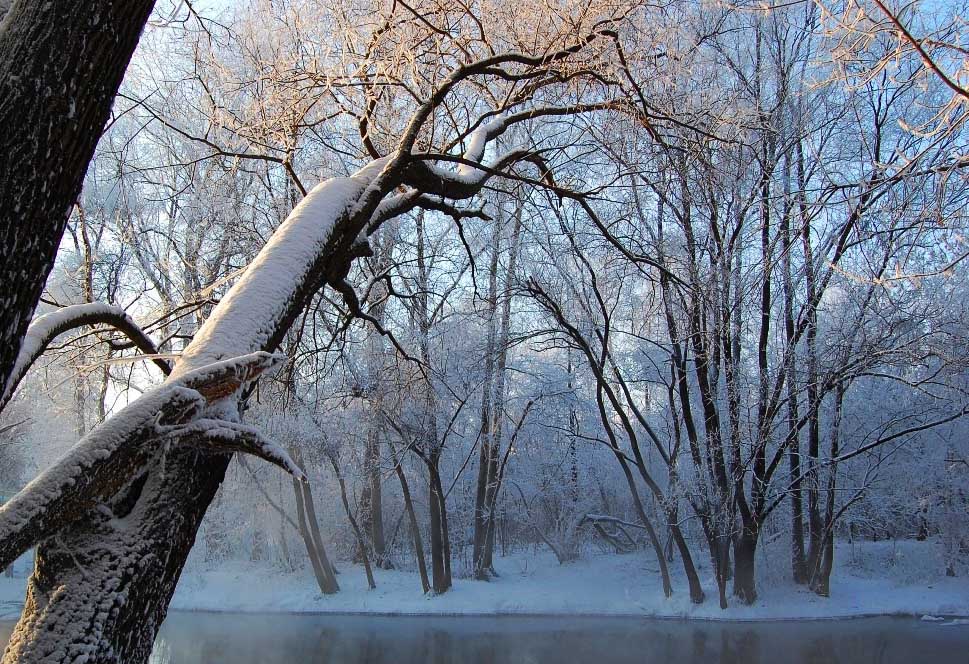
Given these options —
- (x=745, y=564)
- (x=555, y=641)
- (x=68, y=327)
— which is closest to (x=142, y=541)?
(x=68, y=327)

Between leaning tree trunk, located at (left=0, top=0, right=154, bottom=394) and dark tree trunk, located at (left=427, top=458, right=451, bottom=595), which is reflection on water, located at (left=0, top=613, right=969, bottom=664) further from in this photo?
leaning tree trunk, located at (left=0, top=0, right=154, bottom=394)

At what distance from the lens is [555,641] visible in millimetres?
11203

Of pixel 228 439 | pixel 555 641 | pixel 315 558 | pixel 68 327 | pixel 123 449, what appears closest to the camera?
pixel 123 449

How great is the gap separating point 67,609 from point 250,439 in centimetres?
65

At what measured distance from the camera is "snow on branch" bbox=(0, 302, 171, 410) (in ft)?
7.29

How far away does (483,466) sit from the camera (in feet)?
53.7

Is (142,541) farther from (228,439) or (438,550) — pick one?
(438,550)

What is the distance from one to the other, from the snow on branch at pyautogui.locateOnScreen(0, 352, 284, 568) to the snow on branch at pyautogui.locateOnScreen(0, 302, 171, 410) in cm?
27

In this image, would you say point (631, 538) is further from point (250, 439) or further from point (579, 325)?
point (250, 439)

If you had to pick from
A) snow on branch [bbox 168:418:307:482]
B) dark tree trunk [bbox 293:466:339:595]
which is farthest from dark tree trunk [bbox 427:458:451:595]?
snow on branch [bbox 168:418:307:482]

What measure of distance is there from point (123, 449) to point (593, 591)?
13.5 metres

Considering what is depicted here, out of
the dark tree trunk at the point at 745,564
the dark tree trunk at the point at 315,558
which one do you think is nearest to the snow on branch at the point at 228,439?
the dark tree trunk at the point at 745,564

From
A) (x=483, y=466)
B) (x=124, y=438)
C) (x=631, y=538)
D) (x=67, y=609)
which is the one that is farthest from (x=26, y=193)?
(x=631, y=538)

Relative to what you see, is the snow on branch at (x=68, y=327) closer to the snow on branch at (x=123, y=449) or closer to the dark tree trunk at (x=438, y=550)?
the snow on branch at (x=123, y=449)
